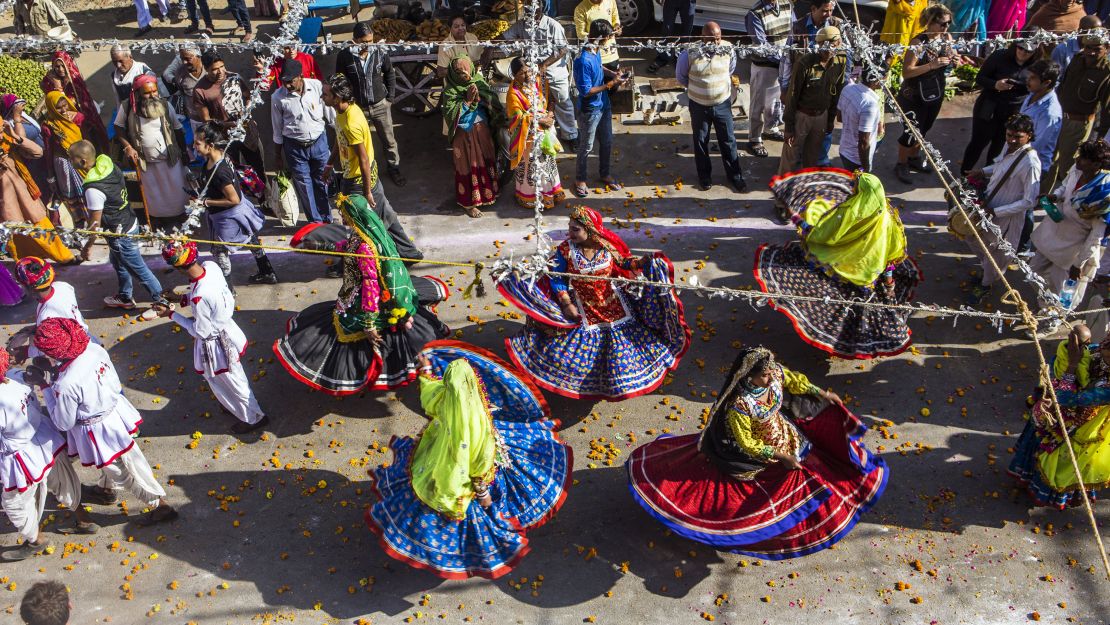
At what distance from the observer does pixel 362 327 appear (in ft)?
22.8

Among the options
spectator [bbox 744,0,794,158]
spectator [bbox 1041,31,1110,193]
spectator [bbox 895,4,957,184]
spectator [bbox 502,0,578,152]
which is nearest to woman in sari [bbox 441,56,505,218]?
spectator [bbox 502,0,578,152]

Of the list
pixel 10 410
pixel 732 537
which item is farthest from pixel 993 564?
pixel 10 410

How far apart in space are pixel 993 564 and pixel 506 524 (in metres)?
3.09

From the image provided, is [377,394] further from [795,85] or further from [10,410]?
[795,85]

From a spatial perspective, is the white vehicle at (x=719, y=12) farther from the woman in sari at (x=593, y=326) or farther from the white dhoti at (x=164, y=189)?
the woman in sari at (x=593, y=326)

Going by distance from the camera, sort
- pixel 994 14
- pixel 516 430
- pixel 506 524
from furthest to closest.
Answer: pixel 994 14 < pixel 516 430 < pixel 506 524

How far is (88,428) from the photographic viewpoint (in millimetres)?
5926

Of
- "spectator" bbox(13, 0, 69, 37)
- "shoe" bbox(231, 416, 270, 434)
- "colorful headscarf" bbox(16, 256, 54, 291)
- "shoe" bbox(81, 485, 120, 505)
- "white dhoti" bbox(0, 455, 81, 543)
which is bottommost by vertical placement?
"shoe" bbox(81, 485, 120, 505)

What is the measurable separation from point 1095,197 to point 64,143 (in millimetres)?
9145

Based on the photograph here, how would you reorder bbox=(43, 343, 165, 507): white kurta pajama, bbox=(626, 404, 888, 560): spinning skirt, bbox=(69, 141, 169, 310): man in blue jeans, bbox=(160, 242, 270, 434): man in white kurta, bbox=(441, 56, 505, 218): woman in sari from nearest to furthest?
bbox=(626, 404, 888, 560): spinning skirt → bbox=(43, 343, 165, 507): white kurta pajama → bbox=(160, 242, 270, 434): man in white kurta → bbox=(69, 141, 169, 310): man in blue jeans → bbox=(441, 56, 505, 218): woman in sari

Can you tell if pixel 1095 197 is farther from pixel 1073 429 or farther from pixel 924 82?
pixel 924 82

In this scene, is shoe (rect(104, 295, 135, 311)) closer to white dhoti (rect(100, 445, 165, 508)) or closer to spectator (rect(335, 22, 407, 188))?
white dhoti (rect(100, 445, 165, 508))

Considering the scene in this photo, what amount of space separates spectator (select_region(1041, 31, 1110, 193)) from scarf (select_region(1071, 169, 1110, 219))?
1.88m

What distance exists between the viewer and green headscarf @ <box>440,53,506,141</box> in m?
9.29
